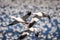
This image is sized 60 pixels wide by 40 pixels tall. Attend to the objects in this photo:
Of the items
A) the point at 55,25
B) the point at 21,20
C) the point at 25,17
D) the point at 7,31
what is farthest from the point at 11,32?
the point at 55,25

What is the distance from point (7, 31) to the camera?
4.43 ft

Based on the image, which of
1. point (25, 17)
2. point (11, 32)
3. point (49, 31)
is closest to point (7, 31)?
point (11, 32)

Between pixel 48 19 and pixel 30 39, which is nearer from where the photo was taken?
pixel 30 39

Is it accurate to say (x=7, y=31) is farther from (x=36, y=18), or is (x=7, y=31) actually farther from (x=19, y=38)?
(x=36, y=18)

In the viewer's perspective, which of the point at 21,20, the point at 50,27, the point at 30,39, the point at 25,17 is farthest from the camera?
the point at 25,17

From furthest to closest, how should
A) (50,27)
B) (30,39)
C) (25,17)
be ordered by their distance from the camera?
(25,17) → (50,27) → (30,39)

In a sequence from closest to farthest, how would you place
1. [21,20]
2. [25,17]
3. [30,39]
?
[30,39], [21,20], [25,17]

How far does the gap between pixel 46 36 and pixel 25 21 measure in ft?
1.09

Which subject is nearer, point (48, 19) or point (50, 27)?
point (50, 27)

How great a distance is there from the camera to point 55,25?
4.57 ft

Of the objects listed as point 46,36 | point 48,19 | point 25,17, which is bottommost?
point 46,36

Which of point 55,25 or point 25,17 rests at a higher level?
point 25,17

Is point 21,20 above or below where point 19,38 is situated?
above

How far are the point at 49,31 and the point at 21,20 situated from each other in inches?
13.8
